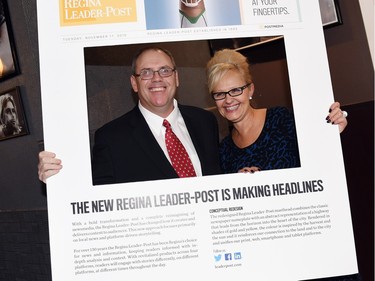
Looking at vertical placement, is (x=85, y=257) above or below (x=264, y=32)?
below

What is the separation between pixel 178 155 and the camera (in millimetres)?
1390

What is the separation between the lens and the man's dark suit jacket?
1.34 meters

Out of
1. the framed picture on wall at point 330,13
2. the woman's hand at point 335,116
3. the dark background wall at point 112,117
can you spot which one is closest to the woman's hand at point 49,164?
the dark background wall at point 112,117

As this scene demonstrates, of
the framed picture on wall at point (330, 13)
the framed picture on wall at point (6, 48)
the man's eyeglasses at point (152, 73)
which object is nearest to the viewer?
the man's eyeglasses at point (152, 73)

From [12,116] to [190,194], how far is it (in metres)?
2.65

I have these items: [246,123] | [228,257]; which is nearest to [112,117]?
[246,123]

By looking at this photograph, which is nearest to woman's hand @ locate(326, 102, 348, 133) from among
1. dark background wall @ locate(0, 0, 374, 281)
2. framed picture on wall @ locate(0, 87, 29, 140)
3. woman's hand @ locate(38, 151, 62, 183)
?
dark background wall @ locate(0, 0, 374, 281)

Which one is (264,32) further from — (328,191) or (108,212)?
(108,212)

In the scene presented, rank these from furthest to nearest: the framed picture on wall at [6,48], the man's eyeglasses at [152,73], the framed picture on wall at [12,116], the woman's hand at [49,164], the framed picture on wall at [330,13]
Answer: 1. the framed picture on wall at [12,116]
2. the framed picture on wall at [6,48]
3. the framed picture on wall at [330,13]
4. the man's eyeglasses at [152,73]
5. the woman's hand at [49,164]

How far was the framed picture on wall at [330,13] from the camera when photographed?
2.43 metres

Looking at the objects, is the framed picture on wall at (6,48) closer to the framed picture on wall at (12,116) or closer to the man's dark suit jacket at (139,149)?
the framed picture on wall at (12,116)

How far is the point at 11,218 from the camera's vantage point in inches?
132

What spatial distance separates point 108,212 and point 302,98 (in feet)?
2.40

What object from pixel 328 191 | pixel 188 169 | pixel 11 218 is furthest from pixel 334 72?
pixel 11 218
